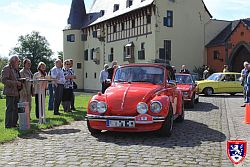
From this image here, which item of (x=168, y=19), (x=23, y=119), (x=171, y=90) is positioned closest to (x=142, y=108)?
(x=171, y=90)

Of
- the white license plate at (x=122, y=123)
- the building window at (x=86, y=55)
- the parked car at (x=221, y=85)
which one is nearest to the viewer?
the white license plate at (x=122, y=123)

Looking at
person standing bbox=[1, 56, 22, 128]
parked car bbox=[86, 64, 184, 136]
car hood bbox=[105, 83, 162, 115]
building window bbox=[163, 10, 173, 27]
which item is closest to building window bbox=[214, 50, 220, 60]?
building window bbox=[163, 10, 173, 27]

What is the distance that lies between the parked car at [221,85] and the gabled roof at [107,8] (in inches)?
602

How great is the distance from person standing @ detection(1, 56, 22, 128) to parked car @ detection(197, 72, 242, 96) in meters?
18.1

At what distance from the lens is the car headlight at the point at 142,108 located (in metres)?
8.38

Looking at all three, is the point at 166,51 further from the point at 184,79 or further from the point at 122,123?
the point at 122,123

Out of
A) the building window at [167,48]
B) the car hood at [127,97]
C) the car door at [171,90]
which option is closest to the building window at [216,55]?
the building window at [167,48]

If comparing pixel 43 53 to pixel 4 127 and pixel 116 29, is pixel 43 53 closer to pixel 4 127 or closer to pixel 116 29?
pixel 116 29

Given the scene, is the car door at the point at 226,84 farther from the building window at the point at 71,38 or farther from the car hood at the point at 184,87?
the building window at the point at 71,38

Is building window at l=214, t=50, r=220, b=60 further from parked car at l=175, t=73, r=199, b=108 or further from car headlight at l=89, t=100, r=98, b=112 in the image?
car headlight at l=89, t=100, r=98, b=112

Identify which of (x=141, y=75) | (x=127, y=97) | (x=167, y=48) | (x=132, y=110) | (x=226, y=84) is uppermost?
(x=167, y=48)

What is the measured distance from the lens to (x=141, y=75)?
10.0m

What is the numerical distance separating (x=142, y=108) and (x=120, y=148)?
1.26 meters

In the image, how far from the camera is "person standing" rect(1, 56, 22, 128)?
989 centimetres
